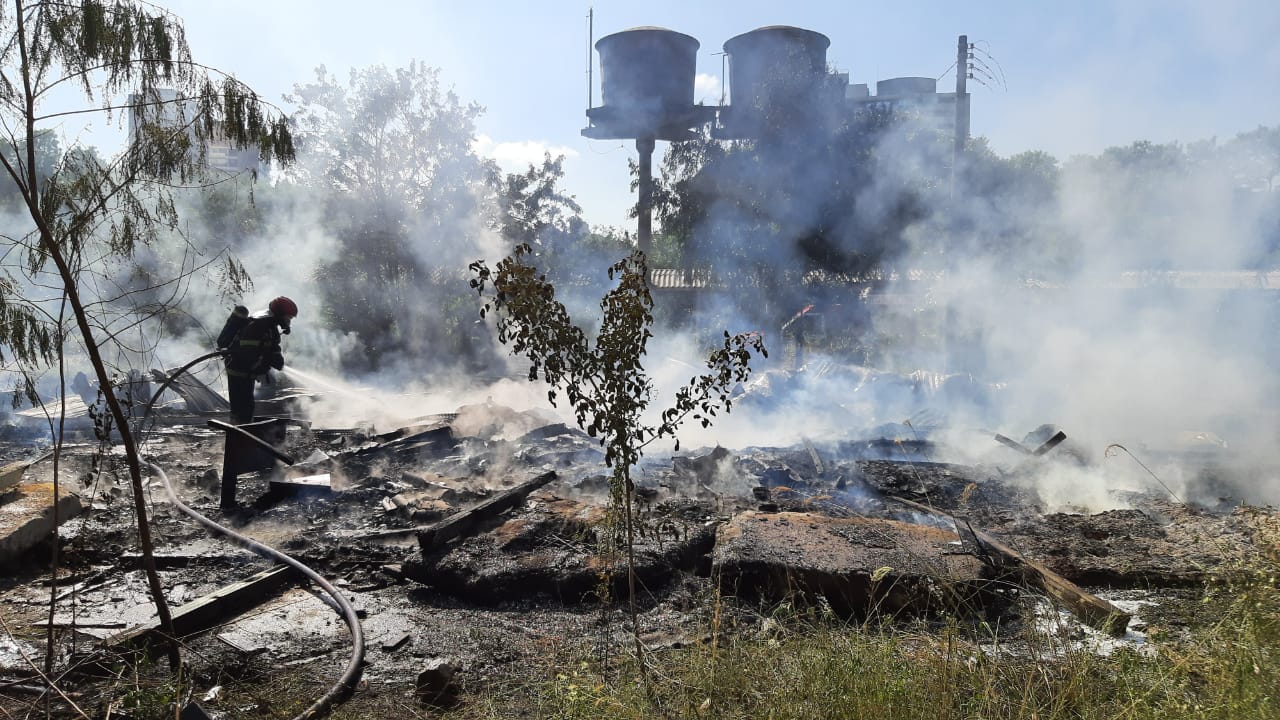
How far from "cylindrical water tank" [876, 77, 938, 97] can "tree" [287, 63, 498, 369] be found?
76.3 ft

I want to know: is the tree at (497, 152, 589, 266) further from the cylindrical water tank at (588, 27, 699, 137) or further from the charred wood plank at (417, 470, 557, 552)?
the charred wood plank at (417, 470, 557, 552)

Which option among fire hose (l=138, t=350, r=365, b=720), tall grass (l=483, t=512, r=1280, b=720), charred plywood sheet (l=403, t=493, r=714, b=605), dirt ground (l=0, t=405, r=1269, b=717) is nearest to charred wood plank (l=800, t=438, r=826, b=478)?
dirt ground (l=0, t=405, r=1269, b=717)

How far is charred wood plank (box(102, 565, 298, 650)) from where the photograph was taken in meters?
4.02

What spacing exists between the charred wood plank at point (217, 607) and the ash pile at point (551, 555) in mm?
13

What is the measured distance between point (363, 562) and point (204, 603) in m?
1.39

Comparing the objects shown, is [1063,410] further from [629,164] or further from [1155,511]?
[629,164]

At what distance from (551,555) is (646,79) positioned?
16895mm

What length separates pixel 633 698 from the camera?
3.21 m

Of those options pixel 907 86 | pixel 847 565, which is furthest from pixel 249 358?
pixel 907 86

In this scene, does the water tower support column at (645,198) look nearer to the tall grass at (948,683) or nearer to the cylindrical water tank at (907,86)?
the tall grass at (948,683)

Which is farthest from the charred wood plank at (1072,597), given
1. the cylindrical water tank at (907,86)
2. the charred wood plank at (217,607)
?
the cylindrical water tank at (907,86)

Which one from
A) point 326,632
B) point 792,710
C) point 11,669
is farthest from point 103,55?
point 792,710

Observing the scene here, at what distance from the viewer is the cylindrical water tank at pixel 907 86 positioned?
132ft

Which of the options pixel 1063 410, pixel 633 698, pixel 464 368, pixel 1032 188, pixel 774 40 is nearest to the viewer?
pixel 633 698
